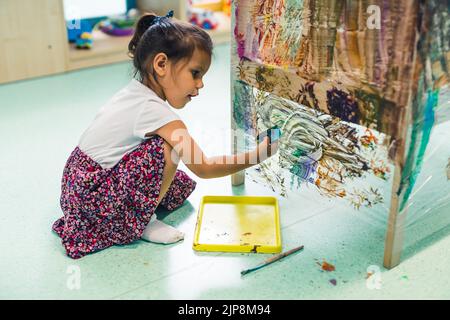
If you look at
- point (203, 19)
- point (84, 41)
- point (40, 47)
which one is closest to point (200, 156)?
point (40, 47)

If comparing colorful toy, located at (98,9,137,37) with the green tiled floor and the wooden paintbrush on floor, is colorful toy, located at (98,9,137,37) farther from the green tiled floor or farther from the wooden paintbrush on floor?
the wooden paintbrush on floor

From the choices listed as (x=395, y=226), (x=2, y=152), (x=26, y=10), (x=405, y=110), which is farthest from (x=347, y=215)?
(x=26, y=10)

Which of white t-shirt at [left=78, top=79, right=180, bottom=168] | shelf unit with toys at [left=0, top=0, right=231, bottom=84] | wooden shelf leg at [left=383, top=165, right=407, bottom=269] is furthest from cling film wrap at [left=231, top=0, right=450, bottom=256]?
shelf unit with toys at [left=0, top=0, right=231, bottom=84]

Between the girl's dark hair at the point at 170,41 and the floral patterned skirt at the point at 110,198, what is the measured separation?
0.54 ft

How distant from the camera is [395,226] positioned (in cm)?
100

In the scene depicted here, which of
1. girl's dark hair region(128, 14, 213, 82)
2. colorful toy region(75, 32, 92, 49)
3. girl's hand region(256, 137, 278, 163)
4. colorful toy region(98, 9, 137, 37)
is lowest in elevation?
girl's hand region(256, 137, 278, 163)

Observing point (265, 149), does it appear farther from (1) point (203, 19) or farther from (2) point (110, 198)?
(1) point (203, 19)

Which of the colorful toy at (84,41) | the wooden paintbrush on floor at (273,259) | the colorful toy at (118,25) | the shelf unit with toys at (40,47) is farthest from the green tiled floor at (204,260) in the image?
the colorful toy at (118,25)

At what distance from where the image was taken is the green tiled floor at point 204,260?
0.99 meters

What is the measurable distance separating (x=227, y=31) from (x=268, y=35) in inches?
65.0

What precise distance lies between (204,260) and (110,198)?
8.6 inches

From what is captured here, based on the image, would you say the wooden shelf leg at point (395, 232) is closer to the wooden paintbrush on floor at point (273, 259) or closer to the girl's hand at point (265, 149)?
the wooden paintbrush on floor at point (273, 259)

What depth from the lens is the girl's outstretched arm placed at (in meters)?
1.04

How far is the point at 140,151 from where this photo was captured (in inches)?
41.8
